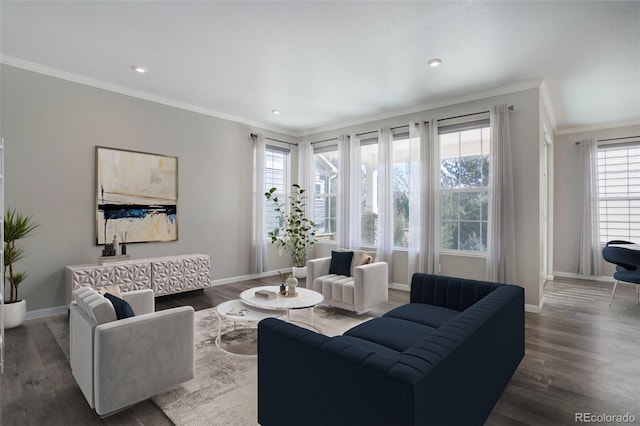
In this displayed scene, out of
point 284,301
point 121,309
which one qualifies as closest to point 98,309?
point 121,309

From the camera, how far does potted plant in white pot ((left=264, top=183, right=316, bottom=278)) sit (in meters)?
6.39

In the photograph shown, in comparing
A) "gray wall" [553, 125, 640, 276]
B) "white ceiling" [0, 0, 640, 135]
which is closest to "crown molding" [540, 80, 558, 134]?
"white ceiling" [0, 0, 640, 135]

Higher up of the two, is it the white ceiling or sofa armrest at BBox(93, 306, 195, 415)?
the white ceiling

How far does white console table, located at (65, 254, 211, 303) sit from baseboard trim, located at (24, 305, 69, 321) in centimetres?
30

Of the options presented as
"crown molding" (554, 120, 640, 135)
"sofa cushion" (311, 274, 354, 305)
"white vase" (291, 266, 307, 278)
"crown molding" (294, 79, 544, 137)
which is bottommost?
"white vase" (291, 266, 307, 278)

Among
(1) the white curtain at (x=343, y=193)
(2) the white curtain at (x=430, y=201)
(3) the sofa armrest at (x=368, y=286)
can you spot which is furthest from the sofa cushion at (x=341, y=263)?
(1) the white curtain at (x=343, y=193)

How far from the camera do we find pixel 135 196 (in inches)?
184

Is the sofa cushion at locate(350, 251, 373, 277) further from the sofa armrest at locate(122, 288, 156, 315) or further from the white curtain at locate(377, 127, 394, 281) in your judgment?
the sofa armrest at locate(122, 288, 156, 315)

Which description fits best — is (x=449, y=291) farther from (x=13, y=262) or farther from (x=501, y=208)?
(x=13, y=262)

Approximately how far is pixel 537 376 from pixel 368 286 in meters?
1.88

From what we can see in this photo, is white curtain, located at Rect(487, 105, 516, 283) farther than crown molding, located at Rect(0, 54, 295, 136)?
Yes

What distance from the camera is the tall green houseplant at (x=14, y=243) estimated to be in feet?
11.4

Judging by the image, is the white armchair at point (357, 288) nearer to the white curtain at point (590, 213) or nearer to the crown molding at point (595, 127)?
the white curtain at point (590, 213)

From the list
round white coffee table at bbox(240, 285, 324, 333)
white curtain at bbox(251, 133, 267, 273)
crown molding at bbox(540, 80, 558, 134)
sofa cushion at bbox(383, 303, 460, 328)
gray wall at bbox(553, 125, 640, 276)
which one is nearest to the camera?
sofa cushion at bbox(383, 303, 460, 328)
